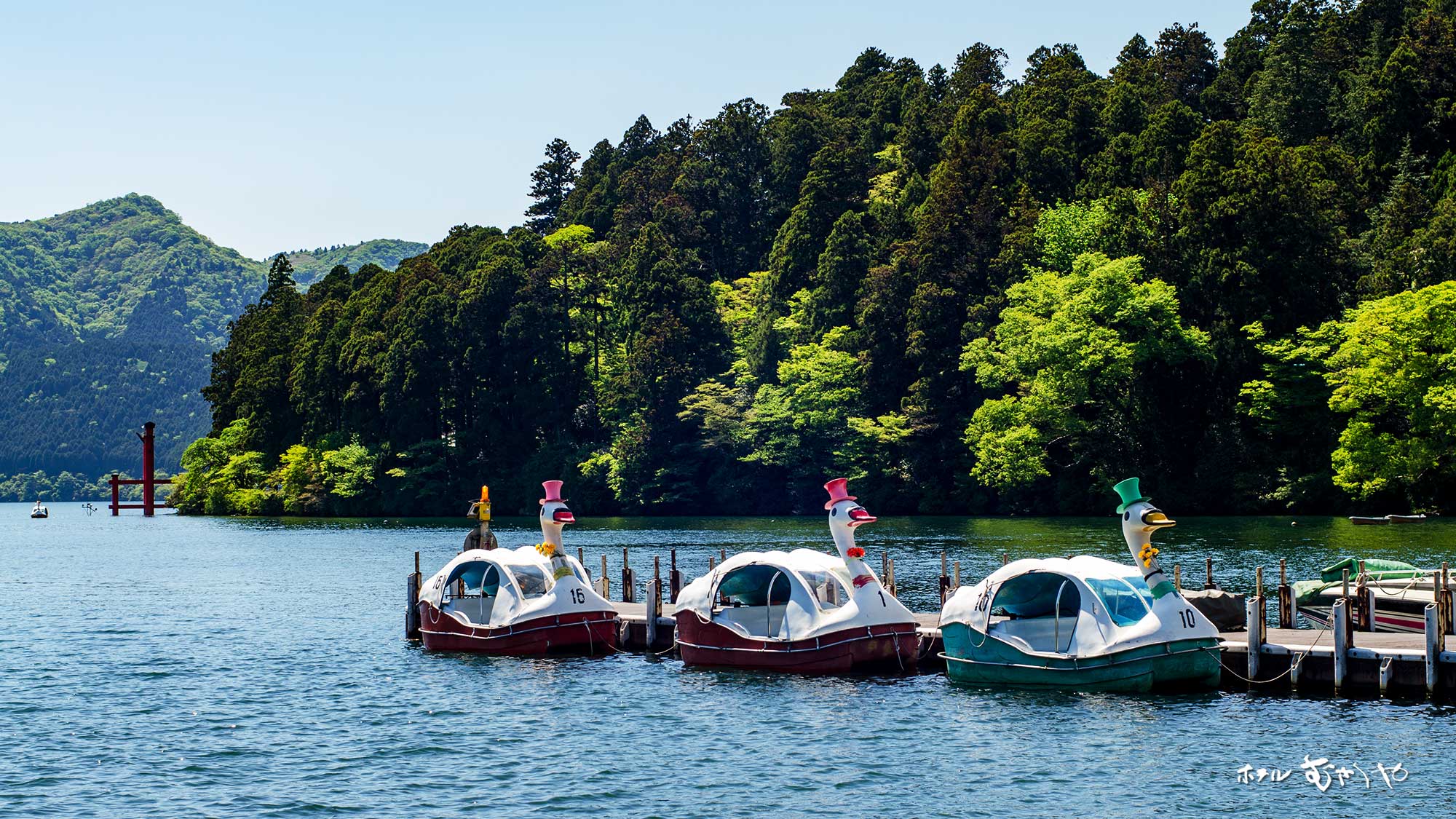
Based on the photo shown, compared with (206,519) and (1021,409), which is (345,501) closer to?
(206,519)

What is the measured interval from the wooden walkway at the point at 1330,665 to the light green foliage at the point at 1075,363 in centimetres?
6218

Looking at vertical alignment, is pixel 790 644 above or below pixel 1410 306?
below

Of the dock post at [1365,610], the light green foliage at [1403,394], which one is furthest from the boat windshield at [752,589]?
the light green foliage at [1403,394]

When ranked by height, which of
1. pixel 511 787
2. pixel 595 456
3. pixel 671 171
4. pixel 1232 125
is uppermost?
pixel 671 171

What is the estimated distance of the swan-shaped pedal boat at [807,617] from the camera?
3762cm

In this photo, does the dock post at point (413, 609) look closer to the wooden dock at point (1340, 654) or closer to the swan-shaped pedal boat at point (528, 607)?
the swan-shaped pedal boat at point (528, 607)

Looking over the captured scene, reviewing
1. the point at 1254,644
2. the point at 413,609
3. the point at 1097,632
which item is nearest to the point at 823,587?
the point at 1097,632

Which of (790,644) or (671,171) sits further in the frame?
(671,171)

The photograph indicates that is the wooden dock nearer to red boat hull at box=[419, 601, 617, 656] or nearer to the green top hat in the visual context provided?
the green top hat

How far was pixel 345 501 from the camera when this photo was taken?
146750mm

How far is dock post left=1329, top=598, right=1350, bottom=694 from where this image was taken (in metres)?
32.2

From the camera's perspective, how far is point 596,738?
32.2 meters

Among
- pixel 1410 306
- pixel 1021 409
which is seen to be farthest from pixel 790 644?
pixel 1021 409

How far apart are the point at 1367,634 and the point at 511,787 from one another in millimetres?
19909
